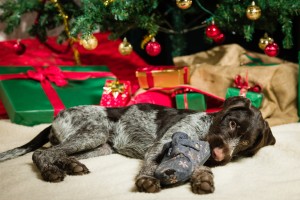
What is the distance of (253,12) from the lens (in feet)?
14.1

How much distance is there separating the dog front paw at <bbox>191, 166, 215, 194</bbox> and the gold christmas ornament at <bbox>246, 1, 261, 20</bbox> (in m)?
2.06

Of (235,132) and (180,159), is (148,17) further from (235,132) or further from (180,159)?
(180,159)

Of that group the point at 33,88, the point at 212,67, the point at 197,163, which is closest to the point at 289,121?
the point at 212,67

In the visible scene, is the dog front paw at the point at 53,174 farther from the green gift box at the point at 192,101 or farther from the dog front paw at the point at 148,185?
the green gift box at the point at 192,101

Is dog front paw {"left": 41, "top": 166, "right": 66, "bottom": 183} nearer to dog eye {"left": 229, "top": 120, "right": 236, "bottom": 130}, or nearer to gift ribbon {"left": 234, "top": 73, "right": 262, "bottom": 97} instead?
dog eye {"left": 229, "top": 120, "right": 236, "bottom": 130}

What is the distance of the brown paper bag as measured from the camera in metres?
4.45

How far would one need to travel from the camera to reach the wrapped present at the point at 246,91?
433cm

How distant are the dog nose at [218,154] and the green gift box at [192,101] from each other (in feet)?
4.91

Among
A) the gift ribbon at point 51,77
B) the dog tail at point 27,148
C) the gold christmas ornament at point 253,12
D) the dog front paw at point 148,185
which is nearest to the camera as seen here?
the dog front paw at point 148,185

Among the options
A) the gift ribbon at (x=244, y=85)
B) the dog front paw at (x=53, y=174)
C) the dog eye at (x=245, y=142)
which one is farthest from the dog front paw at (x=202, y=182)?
the gift ribbon at (x=244, y=85)

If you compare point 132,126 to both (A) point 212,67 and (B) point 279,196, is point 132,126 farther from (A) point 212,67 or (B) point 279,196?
(A) point 212,67

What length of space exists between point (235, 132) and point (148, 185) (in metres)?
0.76

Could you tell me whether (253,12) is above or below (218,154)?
above

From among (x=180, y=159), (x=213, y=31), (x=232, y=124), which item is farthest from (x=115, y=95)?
(x=180, y=159)
